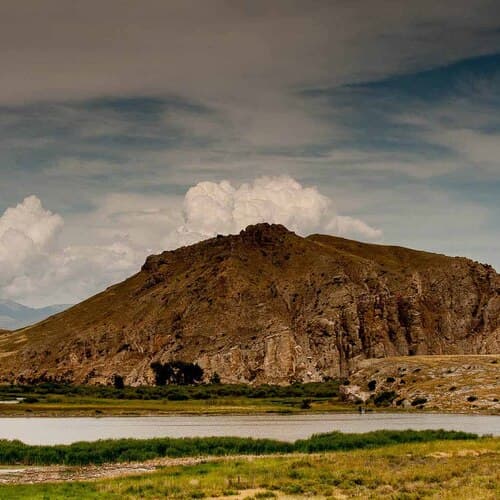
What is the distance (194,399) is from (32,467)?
114534 mm

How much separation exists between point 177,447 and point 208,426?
34.1 meters

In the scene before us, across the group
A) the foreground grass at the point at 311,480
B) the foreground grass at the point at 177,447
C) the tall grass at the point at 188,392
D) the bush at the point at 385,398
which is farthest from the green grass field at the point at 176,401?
the foreground grass at the point at 311,480

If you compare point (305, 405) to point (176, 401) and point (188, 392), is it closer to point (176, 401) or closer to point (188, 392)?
point (176, 401)

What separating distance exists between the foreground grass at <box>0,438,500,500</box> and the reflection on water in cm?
2394

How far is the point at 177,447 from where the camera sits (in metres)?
61.1

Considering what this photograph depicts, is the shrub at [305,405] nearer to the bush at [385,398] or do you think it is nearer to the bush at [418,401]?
the bush at [385,398]

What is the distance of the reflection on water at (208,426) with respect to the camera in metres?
79.7

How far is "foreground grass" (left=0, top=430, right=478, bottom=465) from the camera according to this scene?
57781 mm

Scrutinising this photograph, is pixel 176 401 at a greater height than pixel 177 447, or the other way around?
pixel 176 401

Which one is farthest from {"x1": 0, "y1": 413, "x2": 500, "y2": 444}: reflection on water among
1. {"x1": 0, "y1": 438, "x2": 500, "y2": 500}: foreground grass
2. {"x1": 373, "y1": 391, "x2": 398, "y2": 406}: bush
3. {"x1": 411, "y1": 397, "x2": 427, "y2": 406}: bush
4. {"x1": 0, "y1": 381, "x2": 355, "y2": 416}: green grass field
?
{"x1": 0, "y1": 438, "x2": 500, "y2": 500}: foreground grass

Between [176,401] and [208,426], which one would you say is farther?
[176,401]

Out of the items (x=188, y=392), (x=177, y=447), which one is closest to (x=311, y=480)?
(x=177, y=447)

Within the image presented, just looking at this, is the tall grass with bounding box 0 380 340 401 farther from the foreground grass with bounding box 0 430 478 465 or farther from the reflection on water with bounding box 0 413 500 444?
the foreground grass with bounding box 0 430 478 465

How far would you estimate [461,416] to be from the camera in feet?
370
